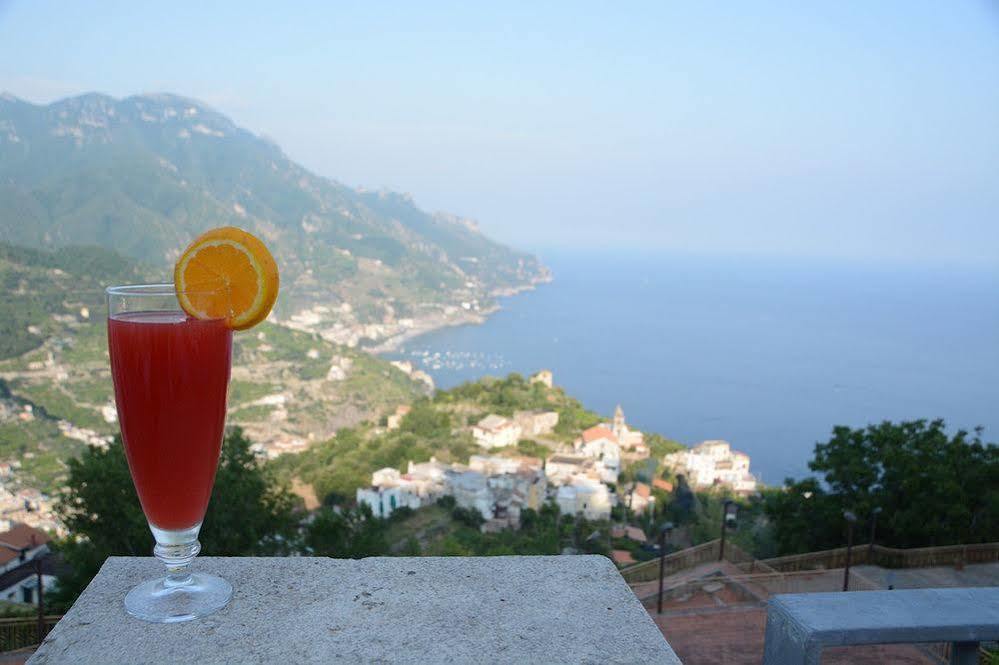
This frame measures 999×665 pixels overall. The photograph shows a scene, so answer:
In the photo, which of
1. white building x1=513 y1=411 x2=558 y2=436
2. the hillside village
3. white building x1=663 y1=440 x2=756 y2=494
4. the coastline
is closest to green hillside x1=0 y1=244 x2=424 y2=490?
the hillside village

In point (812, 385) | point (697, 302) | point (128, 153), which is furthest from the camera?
point (697, 302)

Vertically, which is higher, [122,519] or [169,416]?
[169,416]

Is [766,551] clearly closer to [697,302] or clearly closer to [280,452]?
[280,452]

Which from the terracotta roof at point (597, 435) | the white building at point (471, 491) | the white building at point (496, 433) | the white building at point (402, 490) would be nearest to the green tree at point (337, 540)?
the white building at point (471, 491)

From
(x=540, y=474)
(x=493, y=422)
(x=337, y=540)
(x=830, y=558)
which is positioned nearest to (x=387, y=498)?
(x=540, y=474)

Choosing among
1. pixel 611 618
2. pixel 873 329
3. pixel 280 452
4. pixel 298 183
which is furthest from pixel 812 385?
pixel 298 183

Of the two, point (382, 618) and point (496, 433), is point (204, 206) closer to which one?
point (496, 433)

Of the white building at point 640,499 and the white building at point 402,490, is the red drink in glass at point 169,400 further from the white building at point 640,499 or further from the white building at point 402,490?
the white building at point 640,499
